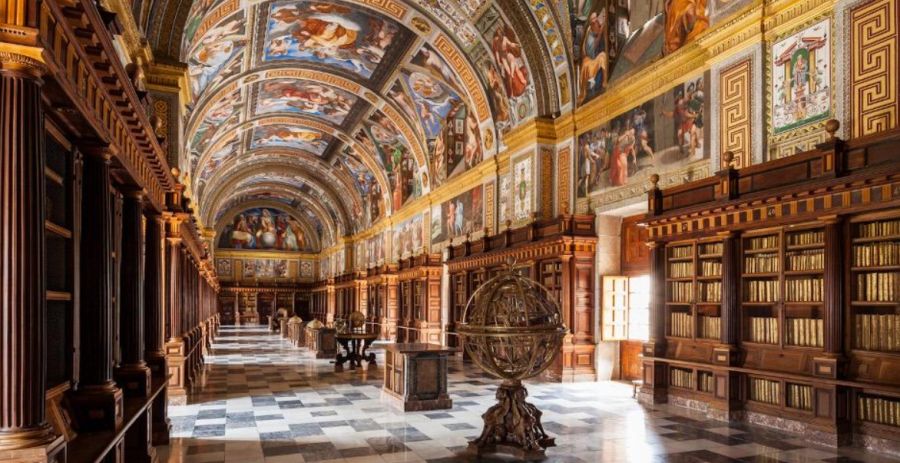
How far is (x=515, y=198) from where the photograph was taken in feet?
53.7

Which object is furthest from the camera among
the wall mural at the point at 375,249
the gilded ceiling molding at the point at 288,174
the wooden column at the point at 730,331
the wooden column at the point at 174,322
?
the gilded ceiling molding at the point at 288,174

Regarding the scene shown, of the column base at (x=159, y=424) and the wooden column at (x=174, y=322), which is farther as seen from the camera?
the wooden column at (x=174, y=322)

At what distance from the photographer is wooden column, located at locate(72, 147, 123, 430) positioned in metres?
4.75

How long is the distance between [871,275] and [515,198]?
9814mm

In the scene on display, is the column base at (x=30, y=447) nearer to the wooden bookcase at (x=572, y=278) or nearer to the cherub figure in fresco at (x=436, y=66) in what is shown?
the wooden bookcase at (x=572, y=278)

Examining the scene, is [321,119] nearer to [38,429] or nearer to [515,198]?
[515,198]

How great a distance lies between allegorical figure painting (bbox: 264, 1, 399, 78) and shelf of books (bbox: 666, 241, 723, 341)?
10.7m

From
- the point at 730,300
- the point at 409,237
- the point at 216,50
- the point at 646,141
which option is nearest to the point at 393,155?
the point at 409,237

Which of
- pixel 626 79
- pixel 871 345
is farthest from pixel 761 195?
pixel 626 79

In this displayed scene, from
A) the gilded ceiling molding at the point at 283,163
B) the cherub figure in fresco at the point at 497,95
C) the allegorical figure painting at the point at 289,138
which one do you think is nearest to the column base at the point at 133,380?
the cherub figure in fresco at the point at 497,95

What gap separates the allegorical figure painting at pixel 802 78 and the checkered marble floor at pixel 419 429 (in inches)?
167

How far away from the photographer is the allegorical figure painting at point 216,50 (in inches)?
607

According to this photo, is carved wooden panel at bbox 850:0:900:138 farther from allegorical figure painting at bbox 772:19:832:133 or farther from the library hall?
allegorical figure painting at bbox 772:19:832:133

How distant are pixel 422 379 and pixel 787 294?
5.35 m
